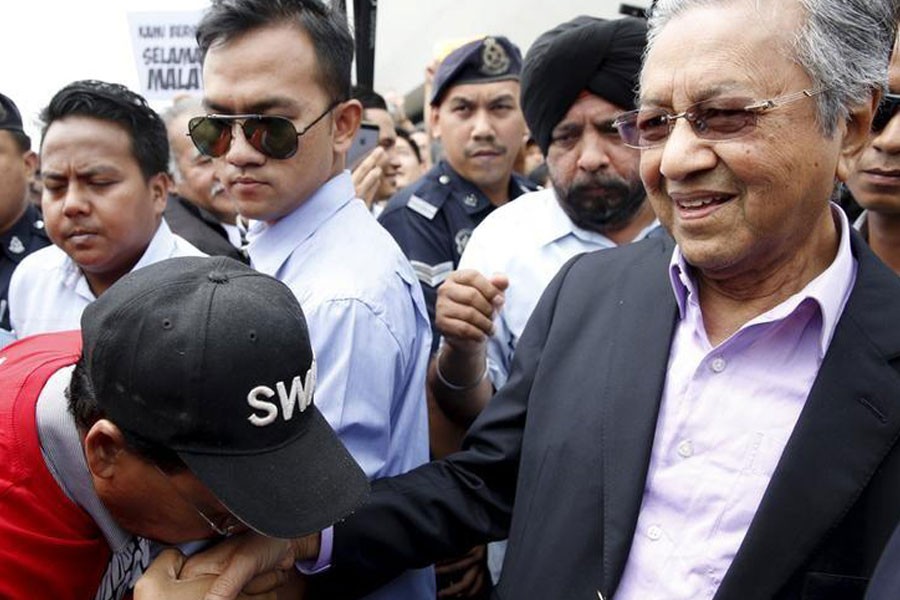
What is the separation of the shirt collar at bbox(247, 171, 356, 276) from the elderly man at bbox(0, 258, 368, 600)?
2.21 feet

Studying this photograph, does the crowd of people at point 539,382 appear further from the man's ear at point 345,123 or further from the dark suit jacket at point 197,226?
the dark suit jacket at point 197,226

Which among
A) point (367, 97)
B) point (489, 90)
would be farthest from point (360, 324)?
point (367, 97)

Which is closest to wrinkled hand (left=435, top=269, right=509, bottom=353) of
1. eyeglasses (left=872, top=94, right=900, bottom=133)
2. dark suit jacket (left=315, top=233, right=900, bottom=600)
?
dark suit jacket (left=315, top=233, right=900, bottom=600)

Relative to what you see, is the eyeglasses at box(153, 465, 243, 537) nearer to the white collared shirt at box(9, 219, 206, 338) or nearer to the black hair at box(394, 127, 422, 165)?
the white collared shirt at box(9, 219, 206, 338)

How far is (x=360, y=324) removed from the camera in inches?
91.8

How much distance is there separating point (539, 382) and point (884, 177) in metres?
1.19

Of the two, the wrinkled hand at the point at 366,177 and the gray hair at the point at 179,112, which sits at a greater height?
the wrinkled hand at the point at 366,177

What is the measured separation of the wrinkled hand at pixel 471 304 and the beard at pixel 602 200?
29.7 inches

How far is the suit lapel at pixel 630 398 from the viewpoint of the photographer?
1906 mm

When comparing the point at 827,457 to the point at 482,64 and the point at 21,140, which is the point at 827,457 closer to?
the point at 482,64

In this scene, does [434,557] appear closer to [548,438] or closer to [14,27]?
[548,438]

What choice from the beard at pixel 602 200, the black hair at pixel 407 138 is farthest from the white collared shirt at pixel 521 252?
the black hair at pixel 407 138

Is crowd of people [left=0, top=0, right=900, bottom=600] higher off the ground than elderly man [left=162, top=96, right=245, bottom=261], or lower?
higher

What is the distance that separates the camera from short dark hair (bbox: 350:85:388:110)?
444 centimetres
